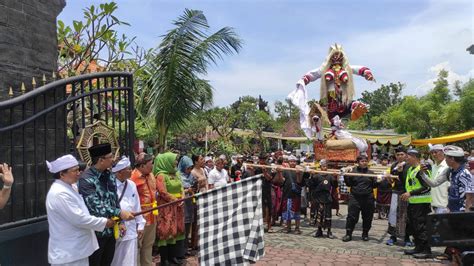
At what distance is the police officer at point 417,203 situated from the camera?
7.56 metres

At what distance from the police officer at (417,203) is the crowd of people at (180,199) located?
2 cm

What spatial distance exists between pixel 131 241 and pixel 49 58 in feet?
8.10

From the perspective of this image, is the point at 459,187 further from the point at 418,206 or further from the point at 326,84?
the point at 326,84

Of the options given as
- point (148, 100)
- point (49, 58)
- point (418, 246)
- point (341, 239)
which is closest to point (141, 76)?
point (148, 100)

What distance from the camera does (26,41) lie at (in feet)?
16.3

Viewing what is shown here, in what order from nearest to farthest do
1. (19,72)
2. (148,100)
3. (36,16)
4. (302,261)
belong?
(19,72)
(36,16)
(302,261)
(148,100)

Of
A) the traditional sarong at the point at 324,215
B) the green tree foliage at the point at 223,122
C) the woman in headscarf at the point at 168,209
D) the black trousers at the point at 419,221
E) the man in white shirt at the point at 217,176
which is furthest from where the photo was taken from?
the green tree foliage at the point at 223,122

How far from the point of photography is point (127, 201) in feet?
16.6

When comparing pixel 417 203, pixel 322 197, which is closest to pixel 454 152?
pixel 417 203

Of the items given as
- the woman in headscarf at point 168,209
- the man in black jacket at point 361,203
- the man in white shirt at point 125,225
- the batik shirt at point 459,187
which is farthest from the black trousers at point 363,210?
the man in white shirt at point 125,225

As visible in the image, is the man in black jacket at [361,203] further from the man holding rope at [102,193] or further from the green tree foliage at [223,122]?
the green tree foliage at [223,122]

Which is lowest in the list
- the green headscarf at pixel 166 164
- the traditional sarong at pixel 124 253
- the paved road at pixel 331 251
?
the paved road at pixel 331 251

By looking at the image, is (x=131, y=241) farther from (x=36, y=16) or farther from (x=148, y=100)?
(x=148, y=100)

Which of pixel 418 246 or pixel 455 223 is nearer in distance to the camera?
pixel 455 223
